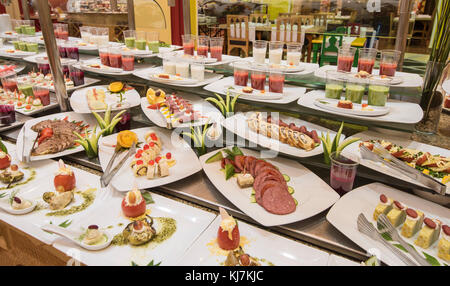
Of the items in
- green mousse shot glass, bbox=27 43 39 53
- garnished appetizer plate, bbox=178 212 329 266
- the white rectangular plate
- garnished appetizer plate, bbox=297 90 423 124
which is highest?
green mousse shot glass, bbox=27 43 39 53

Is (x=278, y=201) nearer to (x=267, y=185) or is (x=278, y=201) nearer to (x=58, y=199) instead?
(x=267, y=185)

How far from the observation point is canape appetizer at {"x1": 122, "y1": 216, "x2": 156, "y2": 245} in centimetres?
150

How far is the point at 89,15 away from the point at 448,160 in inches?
337

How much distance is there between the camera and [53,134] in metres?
2.37

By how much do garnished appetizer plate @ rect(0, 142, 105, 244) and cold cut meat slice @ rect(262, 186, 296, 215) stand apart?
0.90 metres

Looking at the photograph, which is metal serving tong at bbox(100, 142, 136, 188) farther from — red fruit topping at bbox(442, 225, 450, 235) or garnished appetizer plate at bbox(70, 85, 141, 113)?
red fruit topping at bbox(442, 225, 450, 235)

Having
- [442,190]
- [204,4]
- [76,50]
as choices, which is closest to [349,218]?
[442,190]

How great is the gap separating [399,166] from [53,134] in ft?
7.45

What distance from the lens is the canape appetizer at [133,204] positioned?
1.65m

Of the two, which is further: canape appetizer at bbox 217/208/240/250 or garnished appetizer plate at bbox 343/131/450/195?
garnished appetizer plate at bbox 343/131/450/195

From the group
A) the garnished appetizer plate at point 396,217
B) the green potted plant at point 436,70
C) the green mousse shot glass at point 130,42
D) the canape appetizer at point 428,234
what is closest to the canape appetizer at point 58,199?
the garnished appetizer plate at point 396,217

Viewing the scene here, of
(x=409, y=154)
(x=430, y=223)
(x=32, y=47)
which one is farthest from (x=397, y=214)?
(x=32, y=47)

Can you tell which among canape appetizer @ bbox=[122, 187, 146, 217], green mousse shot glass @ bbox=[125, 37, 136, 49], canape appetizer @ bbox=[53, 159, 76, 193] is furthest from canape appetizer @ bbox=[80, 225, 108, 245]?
green mousse shot glass @ bbox=[125, 37, 136, 49]

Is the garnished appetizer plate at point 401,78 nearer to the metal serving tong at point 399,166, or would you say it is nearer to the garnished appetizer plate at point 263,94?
the garnished appetizer plate at point 263,94
